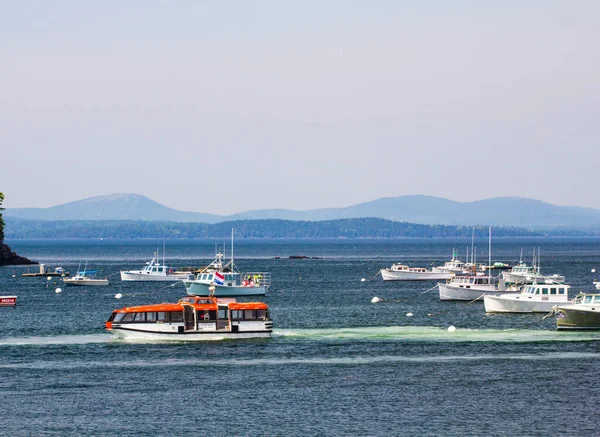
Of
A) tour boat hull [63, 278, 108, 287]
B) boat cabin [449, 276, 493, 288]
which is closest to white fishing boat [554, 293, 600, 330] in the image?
boat cabin [449, 276, 493, 288]

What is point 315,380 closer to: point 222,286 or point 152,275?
point 222,286

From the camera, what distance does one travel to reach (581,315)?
Result: 8644cm

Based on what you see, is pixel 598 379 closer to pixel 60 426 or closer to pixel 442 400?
pixel 442 400

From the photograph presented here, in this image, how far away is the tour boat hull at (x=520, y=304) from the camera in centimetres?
10338

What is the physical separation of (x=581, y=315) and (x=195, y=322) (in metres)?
31.6

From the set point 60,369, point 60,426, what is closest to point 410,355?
point 60,369

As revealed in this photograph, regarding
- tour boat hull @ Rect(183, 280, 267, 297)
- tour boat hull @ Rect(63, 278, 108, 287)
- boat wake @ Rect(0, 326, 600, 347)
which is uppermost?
tour boat hull @ Rect(183, 280, 267, 297)

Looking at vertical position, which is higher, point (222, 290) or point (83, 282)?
point (222, 290)

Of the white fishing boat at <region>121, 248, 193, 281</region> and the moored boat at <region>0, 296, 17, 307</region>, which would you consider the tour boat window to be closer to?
the moored boat at <region>0, 296, 17, 307</region>

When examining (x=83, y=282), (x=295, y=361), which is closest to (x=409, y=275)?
(x=83, y=282)

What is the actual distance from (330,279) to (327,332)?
321 ft

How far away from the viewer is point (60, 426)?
53188 millimetres

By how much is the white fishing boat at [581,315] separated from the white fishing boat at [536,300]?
15227mm

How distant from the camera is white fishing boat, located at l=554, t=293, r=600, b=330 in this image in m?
86.1
